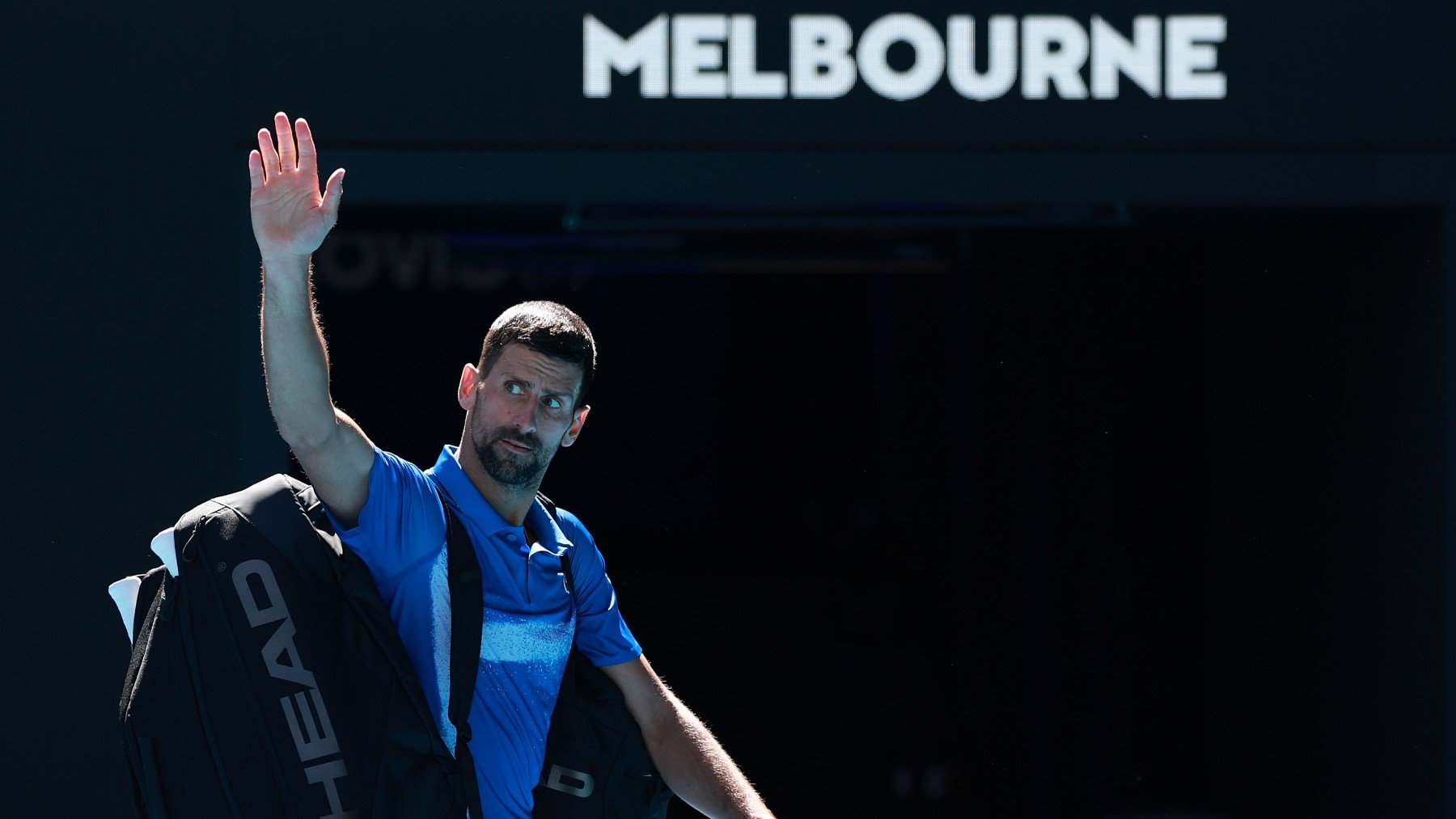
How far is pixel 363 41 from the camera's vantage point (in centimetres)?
A: 418

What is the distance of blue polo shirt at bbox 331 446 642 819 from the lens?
280cm

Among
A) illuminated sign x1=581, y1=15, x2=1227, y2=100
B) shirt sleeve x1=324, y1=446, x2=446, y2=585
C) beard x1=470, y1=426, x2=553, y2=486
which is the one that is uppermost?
illuminated sign x1=581, y1=15, x2=1227, y2=100

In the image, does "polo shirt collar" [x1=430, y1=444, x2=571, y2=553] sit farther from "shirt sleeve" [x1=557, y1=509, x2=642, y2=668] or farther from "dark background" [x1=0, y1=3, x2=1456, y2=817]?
"dark background" [x1=0, y1=3, x2=1456, y2=817]

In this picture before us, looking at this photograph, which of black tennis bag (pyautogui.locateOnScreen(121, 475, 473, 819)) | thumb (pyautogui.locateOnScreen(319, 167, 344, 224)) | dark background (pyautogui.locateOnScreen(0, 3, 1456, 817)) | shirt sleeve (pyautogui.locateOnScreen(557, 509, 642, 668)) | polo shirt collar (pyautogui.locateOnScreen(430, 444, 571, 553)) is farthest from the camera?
dark background (pyautogui.locateOnScreen(0, 3, 1456, 817))

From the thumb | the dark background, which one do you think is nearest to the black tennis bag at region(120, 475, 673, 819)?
the thumb

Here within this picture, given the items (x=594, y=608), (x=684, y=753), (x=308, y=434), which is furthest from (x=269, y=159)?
(x=684, y=753)

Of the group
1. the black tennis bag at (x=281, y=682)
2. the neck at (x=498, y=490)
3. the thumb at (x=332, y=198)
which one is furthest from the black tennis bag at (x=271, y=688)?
the thumb at (x=332, y=198)

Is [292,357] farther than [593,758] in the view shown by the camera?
No

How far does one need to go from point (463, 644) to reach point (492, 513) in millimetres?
305

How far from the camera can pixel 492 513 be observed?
297 centimetres

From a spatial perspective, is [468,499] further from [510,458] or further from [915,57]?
[915,57]

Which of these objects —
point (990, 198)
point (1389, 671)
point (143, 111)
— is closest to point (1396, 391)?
point (1389, 671)

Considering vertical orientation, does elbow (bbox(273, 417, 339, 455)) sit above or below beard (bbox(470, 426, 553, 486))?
above

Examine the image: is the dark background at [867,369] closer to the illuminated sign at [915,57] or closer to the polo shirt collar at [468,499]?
the illuminated sign at [915,57]
